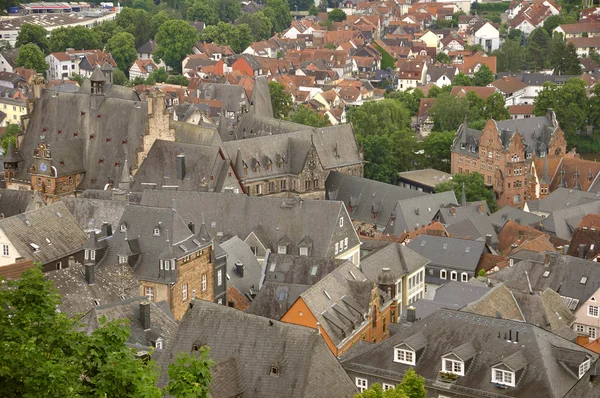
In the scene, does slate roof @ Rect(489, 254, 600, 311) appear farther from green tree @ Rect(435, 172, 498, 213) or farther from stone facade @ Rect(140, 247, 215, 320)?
green tree @ Rect(435, 172, 498, 213)

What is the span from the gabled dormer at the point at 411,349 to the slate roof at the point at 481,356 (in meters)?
0.08

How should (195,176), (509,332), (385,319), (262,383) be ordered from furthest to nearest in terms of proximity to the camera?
(195,176) < (385,319) < (509,332) < (262,383)

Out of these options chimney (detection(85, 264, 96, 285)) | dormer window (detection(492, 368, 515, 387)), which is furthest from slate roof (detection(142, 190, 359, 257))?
dormer window (detection(492, 368, 515, 387))

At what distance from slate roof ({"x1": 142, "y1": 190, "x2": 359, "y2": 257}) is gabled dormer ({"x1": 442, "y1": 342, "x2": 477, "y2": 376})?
114ft

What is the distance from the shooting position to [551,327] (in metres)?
70.0

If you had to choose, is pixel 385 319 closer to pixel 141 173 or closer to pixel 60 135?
pixel 141 173

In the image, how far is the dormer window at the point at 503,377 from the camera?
176 feet

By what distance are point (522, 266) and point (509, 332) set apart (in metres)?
28.3

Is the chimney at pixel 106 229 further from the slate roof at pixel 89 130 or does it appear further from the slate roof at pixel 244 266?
the slate roof at pixel 89 130

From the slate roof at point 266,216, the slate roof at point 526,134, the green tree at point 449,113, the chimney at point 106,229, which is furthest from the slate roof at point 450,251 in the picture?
the green tree at point 449,113

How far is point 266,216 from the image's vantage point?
9181cm

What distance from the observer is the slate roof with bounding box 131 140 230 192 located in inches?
3962

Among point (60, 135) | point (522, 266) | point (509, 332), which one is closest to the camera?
point (509, 332)

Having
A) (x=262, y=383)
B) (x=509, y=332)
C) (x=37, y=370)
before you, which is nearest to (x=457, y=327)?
(x=509, y=332)
